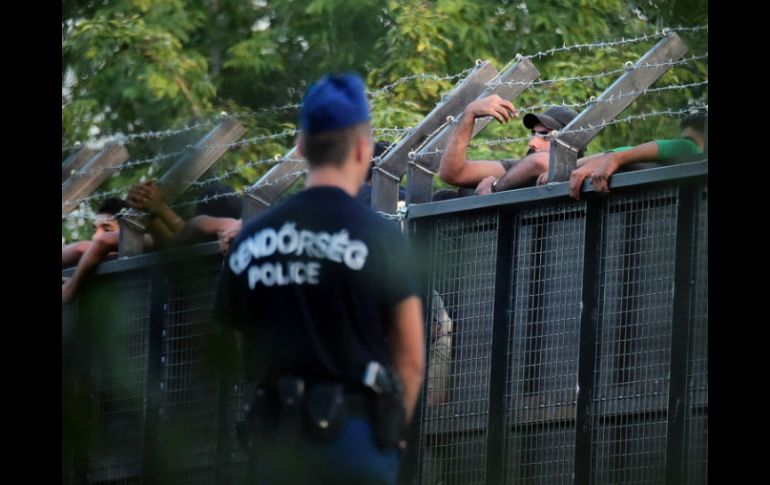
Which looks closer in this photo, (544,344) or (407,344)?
(407,344)

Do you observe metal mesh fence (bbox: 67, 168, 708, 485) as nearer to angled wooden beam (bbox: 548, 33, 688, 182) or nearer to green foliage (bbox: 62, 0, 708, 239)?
angled wooden beam (bbox: 548, 33, 688, 182)

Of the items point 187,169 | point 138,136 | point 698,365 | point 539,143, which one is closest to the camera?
point 187,169

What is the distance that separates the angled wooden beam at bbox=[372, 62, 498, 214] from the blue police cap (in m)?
2.33

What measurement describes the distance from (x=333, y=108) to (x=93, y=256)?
348 centimetres

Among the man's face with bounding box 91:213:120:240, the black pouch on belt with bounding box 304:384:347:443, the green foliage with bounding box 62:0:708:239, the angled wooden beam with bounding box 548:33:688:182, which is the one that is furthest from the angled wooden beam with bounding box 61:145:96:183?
the black pouch on belt with bounding box 304:384:347:443

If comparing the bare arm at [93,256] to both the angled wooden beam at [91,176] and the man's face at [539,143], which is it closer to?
the angled wooden beam at [91,176]

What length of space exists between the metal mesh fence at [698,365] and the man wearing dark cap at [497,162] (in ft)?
2.51

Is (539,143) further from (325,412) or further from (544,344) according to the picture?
(325,412)

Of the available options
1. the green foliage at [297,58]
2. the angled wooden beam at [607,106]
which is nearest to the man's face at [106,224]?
the green foliage at [297,58]

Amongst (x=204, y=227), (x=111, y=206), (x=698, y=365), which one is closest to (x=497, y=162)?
(x=204, y=227)

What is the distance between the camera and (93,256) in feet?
26.2

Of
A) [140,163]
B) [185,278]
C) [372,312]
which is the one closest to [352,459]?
[372,312]
